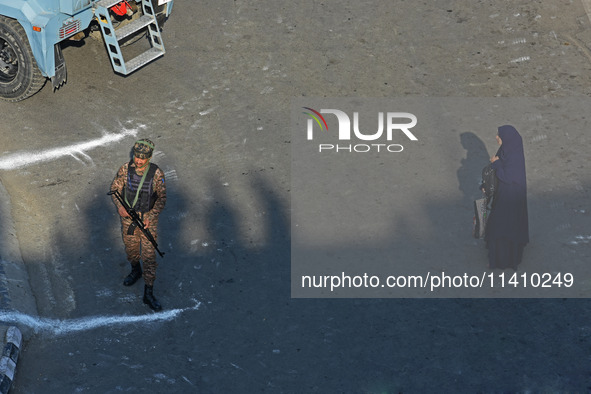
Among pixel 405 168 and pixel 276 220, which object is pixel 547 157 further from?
pixel 276 220

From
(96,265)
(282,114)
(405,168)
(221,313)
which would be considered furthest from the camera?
(282,114)

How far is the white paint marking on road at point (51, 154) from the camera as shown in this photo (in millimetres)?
10734

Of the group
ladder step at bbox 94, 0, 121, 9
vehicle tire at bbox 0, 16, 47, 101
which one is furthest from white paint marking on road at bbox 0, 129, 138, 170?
ladder step at bbox 94, 0, 121, 9

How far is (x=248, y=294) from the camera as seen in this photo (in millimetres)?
8898

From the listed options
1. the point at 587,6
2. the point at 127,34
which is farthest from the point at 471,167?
the point at 127,34

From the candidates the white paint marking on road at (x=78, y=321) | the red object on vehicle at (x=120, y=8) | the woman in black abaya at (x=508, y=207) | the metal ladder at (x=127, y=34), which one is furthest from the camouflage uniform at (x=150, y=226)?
the red object on vehicle at (x=120, y=8)

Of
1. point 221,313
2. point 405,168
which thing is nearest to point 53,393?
point 221,313

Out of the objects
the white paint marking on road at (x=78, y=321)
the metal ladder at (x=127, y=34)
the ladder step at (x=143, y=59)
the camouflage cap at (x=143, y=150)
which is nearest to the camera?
the camouflage cap at (x=143, y=150)

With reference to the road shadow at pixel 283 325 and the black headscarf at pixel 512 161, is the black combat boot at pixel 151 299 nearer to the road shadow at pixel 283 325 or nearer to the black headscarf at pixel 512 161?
the road shadow at pixel 283 325

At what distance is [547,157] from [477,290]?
260 centimetres

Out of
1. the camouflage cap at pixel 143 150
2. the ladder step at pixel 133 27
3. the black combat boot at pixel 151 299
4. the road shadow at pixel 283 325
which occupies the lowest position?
the road shadow at pixel 283 325

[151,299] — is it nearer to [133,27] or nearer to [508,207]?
[508,207]

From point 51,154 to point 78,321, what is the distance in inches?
120

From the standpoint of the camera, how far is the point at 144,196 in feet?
27.3
